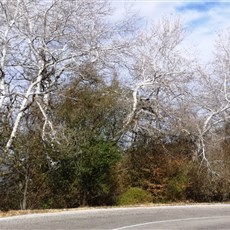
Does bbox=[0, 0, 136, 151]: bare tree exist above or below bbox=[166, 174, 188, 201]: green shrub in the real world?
above

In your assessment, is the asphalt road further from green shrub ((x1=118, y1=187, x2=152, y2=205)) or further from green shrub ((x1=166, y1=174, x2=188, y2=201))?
green shrub ((x1=166, y1=174, x2=188, y2=201))

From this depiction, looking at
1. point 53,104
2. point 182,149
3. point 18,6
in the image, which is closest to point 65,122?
point 53,104

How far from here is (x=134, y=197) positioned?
1017 inches

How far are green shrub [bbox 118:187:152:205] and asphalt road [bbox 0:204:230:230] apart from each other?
4.88 meters

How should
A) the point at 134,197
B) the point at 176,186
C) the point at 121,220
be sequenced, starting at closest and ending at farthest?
the point at 121,220, the point at 134,197, the point at 176,186

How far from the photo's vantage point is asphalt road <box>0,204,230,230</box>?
14453 millimetres

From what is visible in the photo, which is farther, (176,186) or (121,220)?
(176,186)

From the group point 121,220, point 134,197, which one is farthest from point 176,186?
point 121,220

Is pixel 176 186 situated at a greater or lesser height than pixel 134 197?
greater

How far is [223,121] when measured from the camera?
31609 mm

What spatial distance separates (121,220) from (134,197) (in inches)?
378

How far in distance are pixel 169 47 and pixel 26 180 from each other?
11.8 meters

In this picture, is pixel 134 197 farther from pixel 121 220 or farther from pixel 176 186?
pixel 121 220

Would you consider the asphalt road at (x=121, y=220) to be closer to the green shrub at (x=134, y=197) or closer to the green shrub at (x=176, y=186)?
the green shrub at (x=134, y=197)
